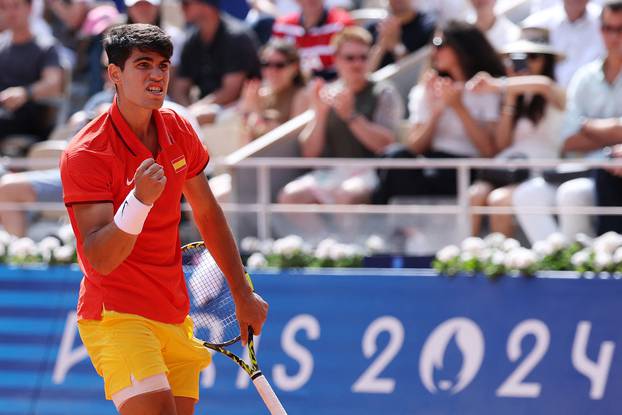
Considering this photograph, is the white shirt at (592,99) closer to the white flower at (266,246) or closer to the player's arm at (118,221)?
the white flower at (266,246)

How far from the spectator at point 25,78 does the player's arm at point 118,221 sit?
234 inches

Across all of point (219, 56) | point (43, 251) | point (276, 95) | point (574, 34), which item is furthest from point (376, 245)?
point (219, 56)

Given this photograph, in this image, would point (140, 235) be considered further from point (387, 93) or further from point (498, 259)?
point (387, 93)

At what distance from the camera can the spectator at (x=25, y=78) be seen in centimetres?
1039

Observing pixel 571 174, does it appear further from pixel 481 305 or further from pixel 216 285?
pixel 216 285

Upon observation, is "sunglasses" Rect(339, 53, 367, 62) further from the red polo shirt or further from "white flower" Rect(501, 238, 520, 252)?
the red polo shirt

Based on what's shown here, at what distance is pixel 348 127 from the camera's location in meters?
8.47

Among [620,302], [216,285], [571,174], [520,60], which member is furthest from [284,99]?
[216,285]

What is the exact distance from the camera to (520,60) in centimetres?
838

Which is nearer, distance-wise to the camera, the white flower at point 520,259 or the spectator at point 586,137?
the white flower at point 520,259

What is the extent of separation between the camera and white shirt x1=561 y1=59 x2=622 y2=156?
25.8ft

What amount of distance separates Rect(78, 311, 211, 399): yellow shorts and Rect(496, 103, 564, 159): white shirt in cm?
345

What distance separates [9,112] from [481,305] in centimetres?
483

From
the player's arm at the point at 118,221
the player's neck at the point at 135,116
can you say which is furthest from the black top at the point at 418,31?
the player's arm at the point at 118,221
